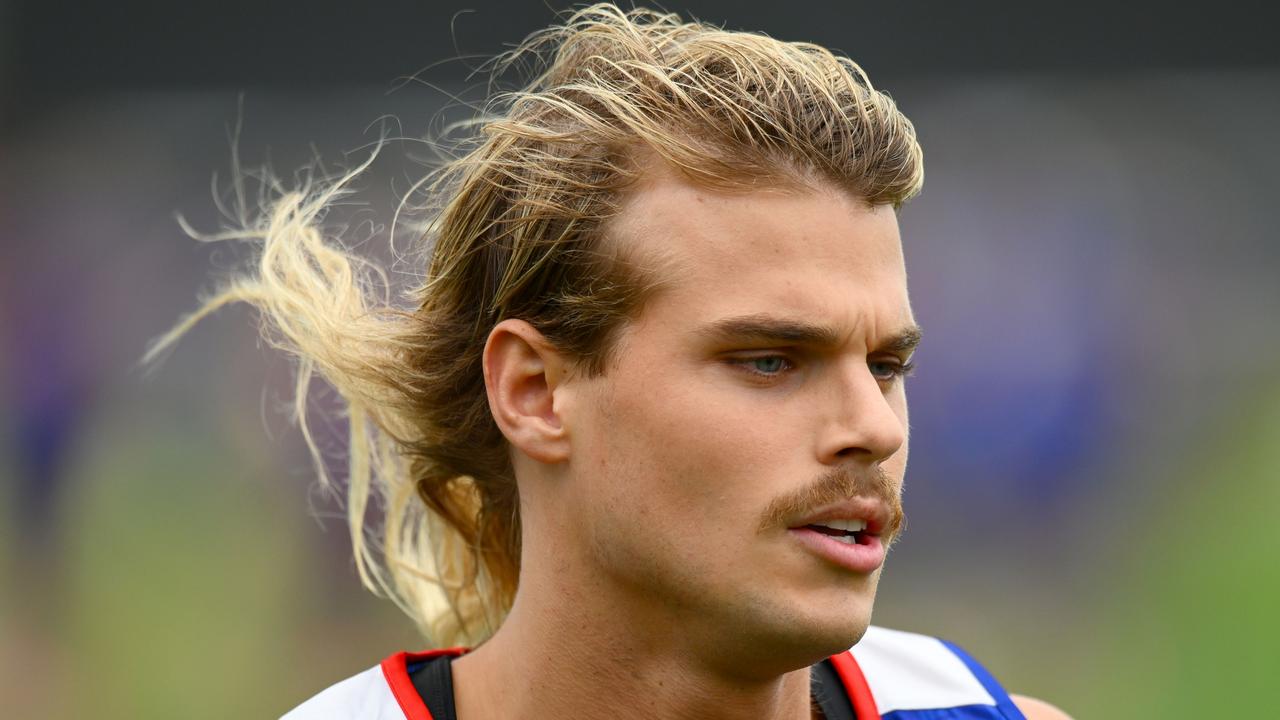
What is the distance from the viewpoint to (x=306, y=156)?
24.2ft

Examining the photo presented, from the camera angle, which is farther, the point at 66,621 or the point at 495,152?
the point at 66,621

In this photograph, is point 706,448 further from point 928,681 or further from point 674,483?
point 928,681

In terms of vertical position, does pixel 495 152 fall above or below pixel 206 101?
below

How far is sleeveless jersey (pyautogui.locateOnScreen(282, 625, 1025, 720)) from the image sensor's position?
105 inches

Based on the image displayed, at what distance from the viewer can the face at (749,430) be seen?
2197mm

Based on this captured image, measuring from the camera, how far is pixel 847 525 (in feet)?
7.39

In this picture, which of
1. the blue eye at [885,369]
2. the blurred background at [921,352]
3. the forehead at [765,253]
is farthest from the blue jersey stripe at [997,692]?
the blurred background at [921,352]

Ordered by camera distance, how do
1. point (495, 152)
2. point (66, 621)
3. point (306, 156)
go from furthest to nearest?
point (306, 156), point (66, 621), point (495, 152)

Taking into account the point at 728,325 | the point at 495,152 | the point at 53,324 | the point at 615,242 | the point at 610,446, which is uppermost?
the point at 53,324

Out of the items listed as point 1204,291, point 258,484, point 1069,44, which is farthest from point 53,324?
point 1204,291

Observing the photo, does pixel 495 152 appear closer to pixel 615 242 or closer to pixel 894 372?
Result: pixel 615 242

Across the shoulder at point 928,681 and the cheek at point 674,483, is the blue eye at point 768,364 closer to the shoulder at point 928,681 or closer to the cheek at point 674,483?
the cheek at point 674,483

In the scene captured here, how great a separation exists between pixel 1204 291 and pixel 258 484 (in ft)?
18.1

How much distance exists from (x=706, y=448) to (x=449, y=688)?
35.1 inches
